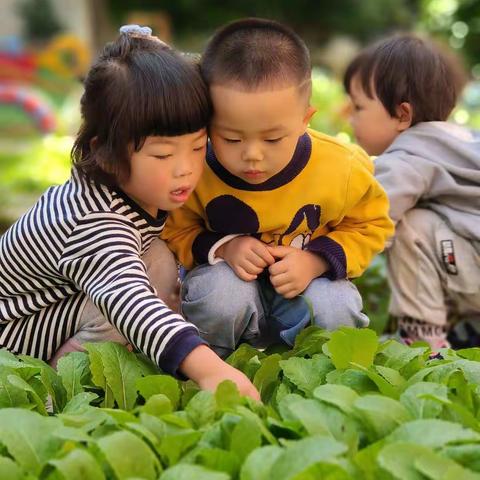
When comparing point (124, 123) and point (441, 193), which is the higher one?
point (124, 123)

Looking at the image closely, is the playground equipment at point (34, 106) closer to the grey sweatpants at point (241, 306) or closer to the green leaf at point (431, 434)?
the grey sweatpants at point (241, 306)

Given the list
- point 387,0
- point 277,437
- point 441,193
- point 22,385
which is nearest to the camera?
point 277,437

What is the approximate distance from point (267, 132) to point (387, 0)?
28.1 m

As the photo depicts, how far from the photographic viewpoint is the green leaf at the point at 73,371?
7.07 feet

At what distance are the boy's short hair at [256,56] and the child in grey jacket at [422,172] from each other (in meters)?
0.96

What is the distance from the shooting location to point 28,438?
1.71 metres

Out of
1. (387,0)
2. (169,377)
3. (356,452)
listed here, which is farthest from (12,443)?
(387,0)

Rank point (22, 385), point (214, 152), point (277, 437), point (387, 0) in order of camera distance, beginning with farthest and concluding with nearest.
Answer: point (387, 0) < point (214, 152) < point (22, 385) < point (277, 437)

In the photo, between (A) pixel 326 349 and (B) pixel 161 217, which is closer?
(A) pixel 326 349

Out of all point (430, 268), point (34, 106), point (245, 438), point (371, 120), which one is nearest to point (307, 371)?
point (245, 438)

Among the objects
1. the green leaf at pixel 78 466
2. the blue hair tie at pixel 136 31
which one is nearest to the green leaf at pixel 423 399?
the green leaf at pixel 78 466

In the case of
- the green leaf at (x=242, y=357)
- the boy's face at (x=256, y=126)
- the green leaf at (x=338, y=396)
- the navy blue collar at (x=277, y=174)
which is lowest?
the green leaf at (x=242, y=357)

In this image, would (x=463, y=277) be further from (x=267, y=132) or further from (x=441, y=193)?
(x=267, y=132)

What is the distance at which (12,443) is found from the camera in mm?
1695
